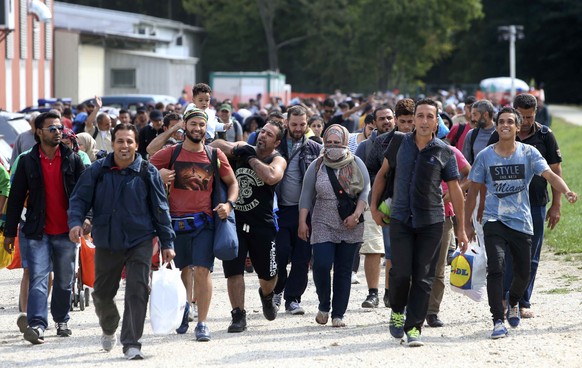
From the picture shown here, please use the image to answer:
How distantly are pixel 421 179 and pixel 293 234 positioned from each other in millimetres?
2459

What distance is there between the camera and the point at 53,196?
34.3 ft

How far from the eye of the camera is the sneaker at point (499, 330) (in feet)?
33.4

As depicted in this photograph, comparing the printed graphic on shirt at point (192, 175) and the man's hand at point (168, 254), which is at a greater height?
the printed graphic on shirt at point (192, 175)

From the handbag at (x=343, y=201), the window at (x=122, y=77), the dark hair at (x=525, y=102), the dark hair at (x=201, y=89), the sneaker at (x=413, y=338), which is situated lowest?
the sneaker at (x=413, y=338)

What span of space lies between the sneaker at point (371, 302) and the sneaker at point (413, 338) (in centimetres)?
228

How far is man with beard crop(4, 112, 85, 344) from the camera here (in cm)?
1038

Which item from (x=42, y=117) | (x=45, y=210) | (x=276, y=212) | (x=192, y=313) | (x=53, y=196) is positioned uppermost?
(x=42, y=117)

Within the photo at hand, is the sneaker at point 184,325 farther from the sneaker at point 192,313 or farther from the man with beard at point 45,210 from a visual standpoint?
the man with beard at point 45,210

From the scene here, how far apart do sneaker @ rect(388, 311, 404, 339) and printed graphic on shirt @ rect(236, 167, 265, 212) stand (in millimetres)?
1702

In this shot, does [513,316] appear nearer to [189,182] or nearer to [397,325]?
[397,325]

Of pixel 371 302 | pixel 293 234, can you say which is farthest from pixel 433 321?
pixel 293 234

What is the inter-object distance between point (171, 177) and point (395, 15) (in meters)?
61.7

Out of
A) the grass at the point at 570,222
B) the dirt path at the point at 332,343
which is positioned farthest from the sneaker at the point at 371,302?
the grass at the point at 570,222

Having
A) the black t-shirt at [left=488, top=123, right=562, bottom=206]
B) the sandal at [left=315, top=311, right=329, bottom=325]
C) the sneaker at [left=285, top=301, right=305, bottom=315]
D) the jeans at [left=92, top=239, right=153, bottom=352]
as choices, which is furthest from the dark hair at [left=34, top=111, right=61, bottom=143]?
the black t-shirt at [left=488, top=123, right=562, bottom=206]
